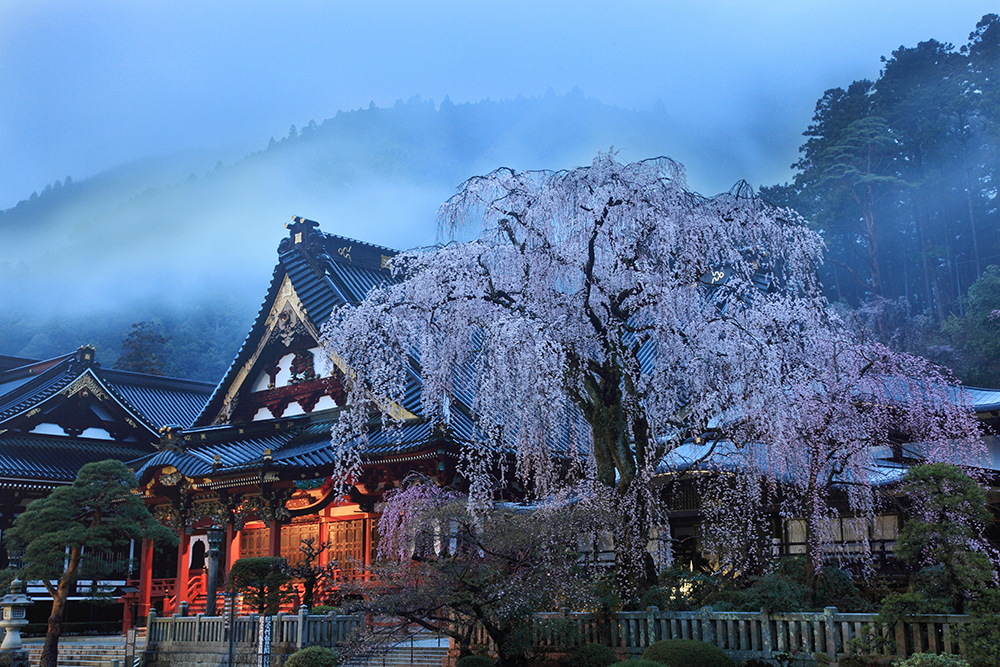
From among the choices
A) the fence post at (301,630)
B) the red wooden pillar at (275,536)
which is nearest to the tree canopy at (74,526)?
the red wooden pillar at (275,536)

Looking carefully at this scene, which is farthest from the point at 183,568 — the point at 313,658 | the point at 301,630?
the point at 313,658

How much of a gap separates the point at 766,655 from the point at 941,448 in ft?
17.6

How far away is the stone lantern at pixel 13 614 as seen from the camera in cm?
1909

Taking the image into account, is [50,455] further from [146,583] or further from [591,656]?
[591,656]

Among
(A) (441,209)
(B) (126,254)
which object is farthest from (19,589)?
(B) (126,254)

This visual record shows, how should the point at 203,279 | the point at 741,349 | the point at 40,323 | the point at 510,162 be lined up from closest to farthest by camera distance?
1. the point at 741,349
2. the point at 40,323
3. the point at 203,279
4. the point at 510,162

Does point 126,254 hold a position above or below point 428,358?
above

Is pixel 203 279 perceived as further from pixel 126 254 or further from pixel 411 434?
pixel 411 434

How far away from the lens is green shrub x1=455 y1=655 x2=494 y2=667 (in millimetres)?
12844

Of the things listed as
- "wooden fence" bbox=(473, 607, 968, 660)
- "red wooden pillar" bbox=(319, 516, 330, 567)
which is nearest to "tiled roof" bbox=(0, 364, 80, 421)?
"red wooden pillar" bbox=(319, 516, 330, 567)

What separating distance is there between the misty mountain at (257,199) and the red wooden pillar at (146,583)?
79.7m

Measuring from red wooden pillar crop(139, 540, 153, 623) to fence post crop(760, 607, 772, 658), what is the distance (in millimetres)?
19224

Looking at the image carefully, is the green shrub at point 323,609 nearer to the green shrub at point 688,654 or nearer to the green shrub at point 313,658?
the green shrub at point 313,658

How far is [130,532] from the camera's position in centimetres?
2048
